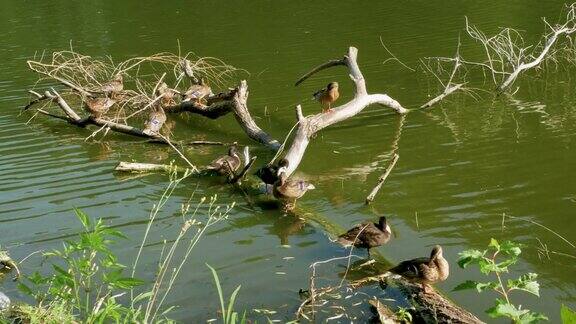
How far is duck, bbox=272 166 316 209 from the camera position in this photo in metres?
8.98

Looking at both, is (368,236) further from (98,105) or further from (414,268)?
(98,105)

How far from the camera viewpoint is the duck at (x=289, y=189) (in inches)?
354

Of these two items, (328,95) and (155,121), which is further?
(155,121)

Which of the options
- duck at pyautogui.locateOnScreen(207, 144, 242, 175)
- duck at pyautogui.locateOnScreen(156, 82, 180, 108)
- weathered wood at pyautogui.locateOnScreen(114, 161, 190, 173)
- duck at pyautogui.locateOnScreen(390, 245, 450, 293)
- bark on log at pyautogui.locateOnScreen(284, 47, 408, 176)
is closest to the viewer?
duck at pyautogui.locateOnScreen(390, 245, 450, 293)

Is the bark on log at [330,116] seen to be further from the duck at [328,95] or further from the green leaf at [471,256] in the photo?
the green leaf at [471,256]

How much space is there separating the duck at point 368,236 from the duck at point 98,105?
7.72m

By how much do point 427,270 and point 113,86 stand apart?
9.82 meters

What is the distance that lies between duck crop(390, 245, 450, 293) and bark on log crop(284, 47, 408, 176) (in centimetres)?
360

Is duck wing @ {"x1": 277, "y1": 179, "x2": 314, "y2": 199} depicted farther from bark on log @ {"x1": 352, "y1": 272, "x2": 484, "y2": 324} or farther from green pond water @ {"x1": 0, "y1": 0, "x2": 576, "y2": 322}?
bark on log @ {"x1": 352, "y1": 272, "x2": 484, "y2": 324}

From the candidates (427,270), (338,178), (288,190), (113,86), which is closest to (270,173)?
(288,190)

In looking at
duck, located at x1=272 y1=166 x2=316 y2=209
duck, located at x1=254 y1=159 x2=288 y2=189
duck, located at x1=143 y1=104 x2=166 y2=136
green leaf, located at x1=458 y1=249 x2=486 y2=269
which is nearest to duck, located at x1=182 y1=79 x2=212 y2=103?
duck, located at x1=143 y1=104 x2=166 y2=136

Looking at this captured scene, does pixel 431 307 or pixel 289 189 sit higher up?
pixel 289 189

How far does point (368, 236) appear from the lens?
745 cm

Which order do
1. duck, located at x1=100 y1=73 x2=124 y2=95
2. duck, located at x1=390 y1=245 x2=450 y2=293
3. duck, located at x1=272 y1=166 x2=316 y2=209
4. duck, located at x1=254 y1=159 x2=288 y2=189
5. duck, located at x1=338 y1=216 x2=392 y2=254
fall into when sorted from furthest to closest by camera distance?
duck, located at x1=100 y1=73 x2=124 y2=95, duck, located at x1=254 y1=159 x2=288 y2=189, duck, located at x1=272 y1=166 x2=316 y2=209, duck, located at x1=338 y1=216 x2=392 y2=254, duck, located at x1=390 y1=245 x2=450 y2=293
